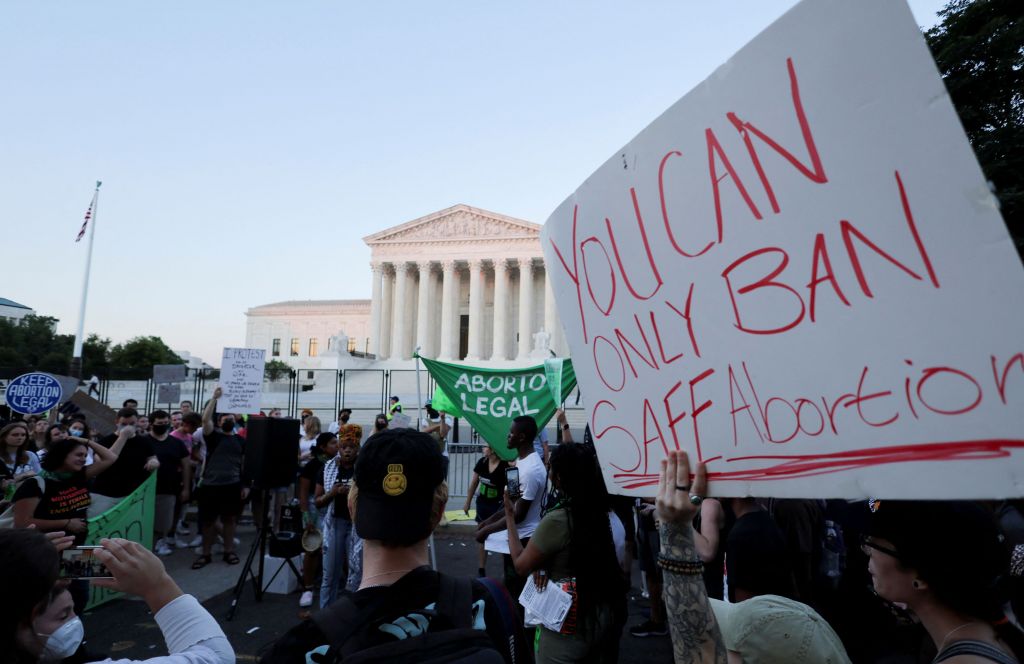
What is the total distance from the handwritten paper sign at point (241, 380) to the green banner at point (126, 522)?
195 cm

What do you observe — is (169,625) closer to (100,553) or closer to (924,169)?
(100,553)

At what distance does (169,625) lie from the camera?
59.4 inches

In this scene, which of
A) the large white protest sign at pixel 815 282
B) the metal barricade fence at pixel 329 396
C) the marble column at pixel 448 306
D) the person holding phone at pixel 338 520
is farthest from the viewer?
the marble column at pixel 448 306

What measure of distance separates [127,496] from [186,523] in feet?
13.3

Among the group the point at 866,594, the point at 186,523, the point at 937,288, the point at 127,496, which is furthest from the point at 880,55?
the point at 186,523

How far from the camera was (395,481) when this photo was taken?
1.41m

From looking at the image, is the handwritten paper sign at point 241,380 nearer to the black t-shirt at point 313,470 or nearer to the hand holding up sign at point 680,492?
the black t-shirt at point 313,470

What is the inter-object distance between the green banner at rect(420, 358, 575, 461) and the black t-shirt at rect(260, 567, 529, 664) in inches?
221

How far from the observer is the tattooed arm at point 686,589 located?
1.36m

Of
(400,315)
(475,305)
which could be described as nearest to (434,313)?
(400,315)

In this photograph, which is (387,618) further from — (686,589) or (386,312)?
(386,312)

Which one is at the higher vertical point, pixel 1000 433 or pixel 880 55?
pixel 880 55

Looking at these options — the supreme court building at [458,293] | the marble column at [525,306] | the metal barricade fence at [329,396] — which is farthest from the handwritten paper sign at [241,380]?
the marble column at [525,306]

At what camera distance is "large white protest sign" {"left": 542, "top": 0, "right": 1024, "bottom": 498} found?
93 centimetres
